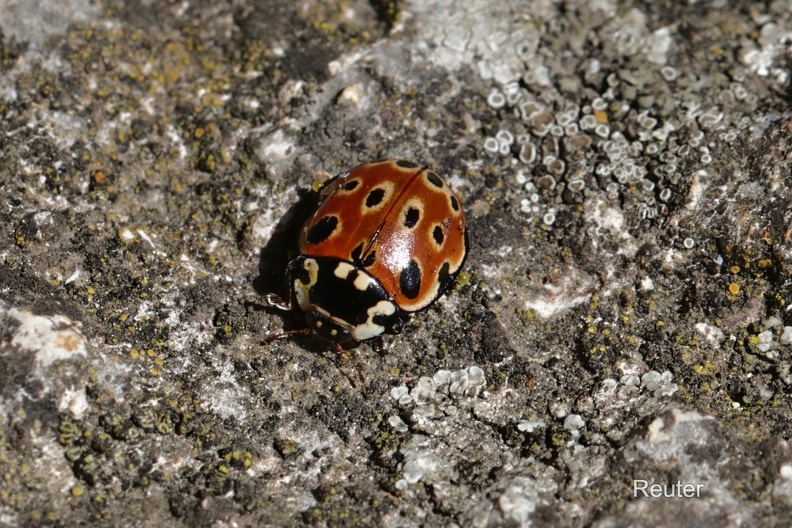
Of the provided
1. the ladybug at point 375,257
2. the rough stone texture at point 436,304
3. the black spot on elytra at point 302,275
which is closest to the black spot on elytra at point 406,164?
the ladybug at point 375,257

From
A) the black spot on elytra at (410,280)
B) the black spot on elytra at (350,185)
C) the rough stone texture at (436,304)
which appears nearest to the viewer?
the rough stone texture at (436,304)

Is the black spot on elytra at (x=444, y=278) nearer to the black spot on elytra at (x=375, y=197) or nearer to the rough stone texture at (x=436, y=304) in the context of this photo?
the rough stone texture at (x=436, y=304)

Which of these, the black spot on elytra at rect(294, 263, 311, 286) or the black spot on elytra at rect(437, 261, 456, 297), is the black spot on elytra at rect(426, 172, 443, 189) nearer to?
the black spot on elytra at rect(437, 261, 456, 297)

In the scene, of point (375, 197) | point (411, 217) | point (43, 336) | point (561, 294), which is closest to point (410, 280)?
point (411, 217)

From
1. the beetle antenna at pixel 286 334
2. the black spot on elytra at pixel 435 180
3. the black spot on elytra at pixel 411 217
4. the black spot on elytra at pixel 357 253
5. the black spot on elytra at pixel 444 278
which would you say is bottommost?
the beetle antenna at pixel 286 334

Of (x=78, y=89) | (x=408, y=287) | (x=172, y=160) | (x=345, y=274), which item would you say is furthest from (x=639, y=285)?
(x=78, y=89)

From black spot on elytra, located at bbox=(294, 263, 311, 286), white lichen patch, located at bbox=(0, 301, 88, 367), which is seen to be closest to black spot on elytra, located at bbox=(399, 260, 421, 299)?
black spot on elytra, located at bbox=(294, 263, 311, 286)

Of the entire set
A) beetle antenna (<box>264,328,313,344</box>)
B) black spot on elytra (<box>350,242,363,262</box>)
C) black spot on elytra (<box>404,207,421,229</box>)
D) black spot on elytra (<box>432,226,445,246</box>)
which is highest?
black spot on elytra (<box>404,207,421,229</box>)

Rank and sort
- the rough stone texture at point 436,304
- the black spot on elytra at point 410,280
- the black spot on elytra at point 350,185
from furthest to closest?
the black spot on elytra at point 350,185
the black spot on elytra at point 410,280
the rough stone texture at point 436,304
